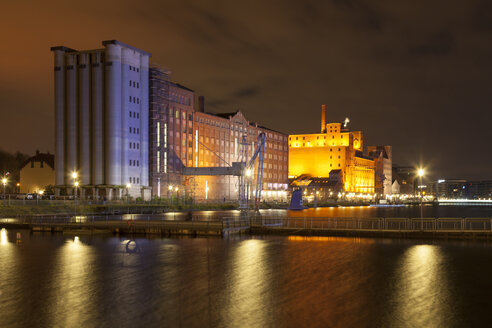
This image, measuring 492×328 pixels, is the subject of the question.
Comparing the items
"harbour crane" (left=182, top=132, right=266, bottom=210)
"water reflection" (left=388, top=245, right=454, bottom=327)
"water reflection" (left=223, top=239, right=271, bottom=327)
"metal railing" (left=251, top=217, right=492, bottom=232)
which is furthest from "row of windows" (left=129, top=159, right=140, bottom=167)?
"water reflection" (left=388, top=245, right=454, bottom=327)

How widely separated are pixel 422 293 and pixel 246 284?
31.1 feet

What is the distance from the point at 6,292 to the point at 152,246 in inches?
810

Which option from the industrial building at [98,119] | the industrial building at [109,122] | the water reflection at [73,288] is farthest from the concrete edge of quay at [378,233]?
the industrial building at [98,119]

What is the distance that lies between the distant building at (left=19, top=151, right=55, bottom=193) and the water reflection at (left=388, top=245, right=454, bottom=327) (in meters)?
116

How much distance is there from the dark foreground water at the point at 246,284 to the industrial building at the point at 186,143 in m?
79.3

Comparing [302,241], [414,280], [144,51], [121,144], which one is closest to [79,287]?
[414,280]

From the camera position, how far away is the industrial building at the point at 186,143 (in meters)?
136

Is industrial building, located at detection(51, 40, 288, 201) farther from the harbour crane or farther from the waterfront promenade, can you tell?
the waterfront promenade

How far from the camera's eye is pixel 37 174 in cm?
13938

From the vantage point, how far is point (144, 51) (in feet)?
418

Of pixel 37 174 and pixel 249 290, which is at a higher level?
pixel 37 174

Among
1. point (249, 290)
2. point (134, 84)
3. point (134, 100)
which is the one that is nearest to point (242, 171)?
point (134, 100)

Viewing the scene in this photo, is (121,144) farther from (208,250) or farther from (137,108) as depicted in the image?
(208,250)

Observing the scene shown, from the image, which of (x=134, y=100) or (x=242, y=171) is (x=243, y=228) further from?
(x=134, y=100)
